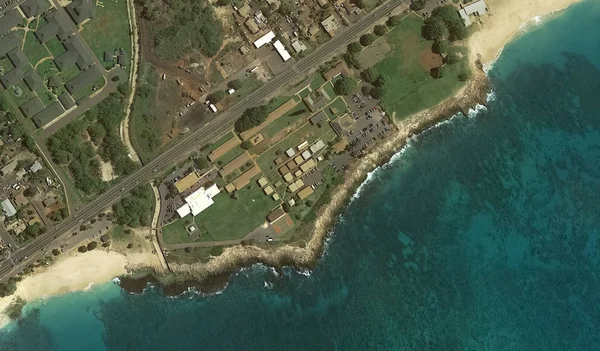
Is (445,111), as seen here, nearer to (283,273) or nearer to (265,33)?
(265,33)

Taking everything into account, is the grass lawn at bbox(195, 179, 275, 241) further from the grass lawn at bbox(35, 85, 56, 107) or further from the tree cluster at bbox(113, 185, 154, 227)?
the grass lawn at bbox(35, 85, 56, 107)

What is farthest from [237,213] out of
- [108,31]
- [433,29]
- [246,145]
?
[433,29]

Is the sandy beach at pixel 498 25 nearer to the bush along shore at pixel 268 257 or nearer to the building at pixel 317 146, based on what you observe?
the bush along shore at pixel 268 257

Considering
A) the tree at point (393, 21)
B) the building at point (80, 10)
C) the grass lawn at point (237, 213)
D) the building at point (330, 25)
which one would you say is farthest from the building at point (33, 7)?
the tree at point (393, 21)

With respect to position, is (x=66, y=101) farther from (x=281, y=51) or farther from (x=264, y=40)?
(x=281, y=51)

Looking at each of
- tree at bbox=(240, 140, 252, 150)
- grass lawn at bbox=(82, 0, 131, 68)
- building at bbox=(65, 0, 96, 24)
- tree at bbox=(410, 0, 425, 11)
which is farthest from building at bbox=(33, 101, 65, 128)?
tree at bbox=(410, 0, 425, 11)

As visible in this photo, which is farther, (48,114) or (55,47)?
(55,47)

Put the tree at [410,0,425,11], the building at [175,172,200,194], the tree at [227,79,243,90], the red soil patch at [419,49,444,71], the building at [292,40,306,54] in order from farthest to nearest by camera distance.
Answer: the red soil patch at [419,49,444,71] < the tree at [410,0,425,11] < the building at [292,40,306,54] < the tree at [227,79,243,90] < the building at [175,172,200,194]
